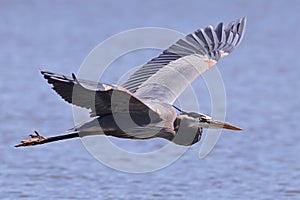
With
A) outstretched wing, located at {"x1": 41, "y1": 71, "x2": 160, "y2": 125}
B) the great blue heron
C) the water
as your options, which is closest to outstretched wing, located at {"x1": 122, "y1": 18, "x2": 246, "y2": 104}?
the great blue heron

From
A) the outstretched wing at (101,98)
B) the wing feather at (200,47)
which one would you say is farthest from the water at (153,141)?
the outstretched wing at (101,98)

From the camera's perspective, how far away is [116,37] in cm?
1858

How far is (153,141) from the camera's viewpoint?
10547 mm

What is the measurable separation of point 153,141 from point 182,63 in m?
2.47

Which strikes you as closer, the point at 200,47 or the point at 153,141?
the point at 200,47

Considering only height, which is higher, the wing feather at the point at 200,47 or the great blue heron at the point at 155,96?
the wing feather at the point at 200,47

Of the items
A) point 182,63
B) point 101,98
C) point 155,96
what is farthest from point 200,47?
point 101,98

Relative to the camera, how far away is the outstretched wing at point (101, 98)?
19.8 ft

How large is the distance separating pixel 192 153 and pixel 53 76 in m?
4.12

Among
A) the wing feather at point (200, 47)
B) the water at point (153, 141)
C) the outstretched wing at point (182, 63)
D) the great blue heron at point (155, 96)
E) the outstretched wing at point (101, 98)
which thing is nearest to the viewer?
the outstretched wing at point (101, 98)

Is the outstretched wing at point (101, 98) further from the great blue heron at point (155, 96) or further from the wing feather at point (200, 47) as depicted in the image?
the wing feather at point (200, 47)

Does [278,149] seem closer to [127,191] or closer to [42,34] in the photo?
[127,191]

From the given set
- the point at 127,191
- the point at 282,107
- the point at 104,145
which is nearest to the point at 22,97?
the point at 104,145

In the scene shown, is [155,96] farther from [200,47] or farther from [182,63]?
[200,47]
